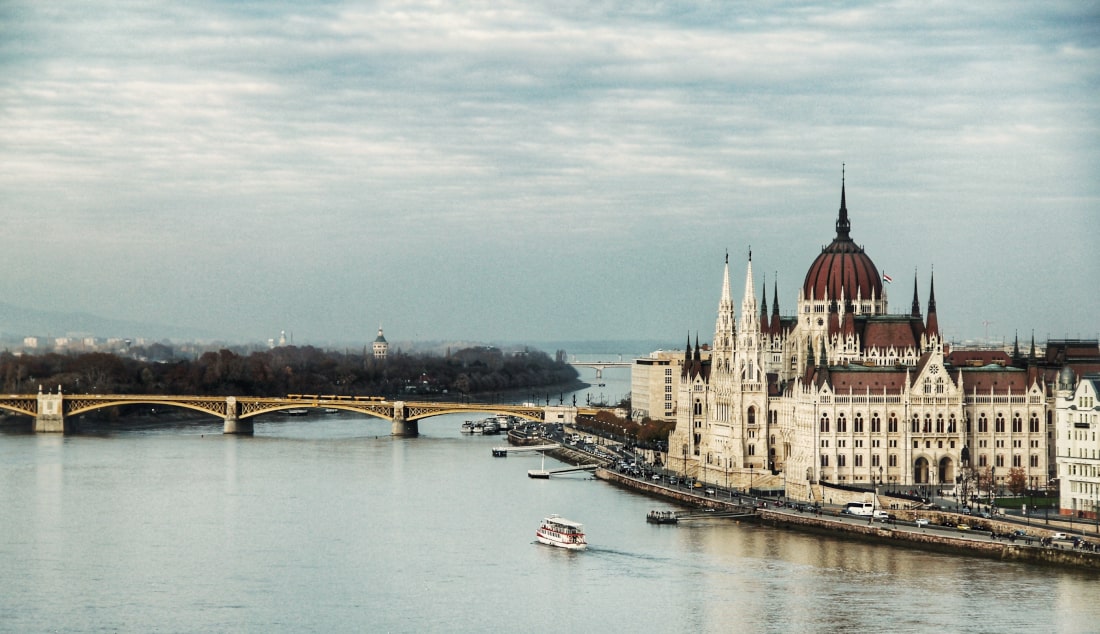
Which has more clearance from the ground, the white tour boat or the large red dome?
the large red dome

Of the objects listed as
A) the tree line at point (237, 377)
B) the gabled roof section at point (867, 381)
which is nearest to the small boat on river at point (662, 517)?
the gabled roof section at point (867, 381)

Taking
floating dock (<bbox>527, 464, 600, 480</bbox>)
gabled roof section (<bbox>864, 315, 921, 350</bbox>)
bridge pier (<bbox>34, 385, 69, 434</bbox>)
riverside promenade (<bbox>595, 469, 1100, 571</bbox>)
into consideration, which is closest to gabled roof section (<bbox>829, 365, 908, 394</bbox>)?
riverside promenade (<bbox>595, 469, 1100, 571</bbox>)

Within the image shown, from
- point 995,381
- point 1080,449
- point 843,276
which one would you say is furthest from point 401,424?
point 1080,449

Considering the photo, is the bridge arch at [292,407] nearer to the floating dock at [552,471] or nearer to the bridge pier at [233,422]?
the bridge pier at [233,422]

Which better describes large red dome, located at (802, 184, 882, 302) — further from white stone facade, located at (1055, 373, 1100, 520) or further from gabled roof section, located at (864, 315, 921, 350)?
white stone facade, located at (1055, 373, 1100, 520)

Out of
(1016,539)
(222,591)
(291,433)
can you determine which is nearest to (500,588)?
(222,591)

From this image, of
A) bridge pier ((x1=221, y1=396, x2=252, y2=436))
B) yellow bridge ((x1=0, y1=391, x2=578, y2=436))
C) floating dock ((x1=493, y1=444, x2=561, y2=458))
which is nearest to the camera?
floating dock ((x1=493, y1=444, x2=561, y2=458))
